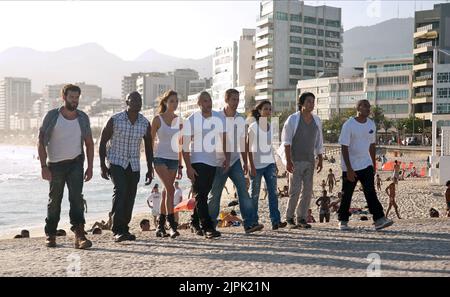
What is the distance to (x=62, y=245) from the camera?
7.34 meters

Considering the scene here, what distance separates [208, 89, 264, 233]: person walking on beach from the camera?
7.88 metres

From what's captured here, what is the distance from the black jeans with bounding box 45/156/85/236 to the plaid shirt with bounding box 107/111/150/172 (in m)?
0.44

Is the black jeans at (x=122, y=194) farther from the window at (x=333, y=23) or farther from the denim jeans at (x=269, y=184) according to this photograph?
the window at (x=333, y=23)

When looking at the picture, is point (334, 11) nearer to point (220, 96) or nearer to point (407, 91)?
point (220, 96)

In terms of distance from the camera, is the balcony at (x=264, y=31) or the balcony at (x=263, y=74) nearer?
the balcony at (x=263, y=74)

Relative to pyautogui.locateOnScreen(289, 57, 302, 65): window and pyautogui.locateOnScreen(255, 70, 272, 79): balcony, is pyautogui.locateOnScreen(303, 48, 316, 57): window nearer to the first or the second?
pyautogui.locateOnScreen(289, 57, 302, 65): window

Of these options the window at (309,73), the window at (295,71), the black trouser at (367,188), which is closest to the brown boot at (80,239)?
the black trouser at (367,188)

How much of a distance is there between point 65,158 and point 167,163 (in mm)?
1367

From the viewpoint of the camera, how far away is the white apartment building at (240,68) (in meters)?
116

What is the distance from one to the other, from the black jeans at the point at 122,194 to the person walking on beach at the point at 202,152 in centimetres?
72

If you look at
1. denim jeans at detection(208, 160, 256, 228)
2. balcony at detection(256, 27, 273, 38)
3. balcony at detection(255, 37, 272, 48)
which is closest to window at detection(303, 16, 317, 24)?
balcony at detection(256, 27, 273, 38)

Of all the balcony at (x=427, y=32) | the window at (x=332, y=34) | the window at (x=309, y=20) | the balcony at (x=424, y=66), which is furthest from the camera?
the window at (x=332, y=34)

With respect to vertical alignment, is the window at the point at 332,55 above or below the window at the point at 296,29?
below

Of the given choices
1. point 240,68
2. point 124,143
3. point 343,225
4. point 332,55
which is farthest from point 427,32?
point 124,143
